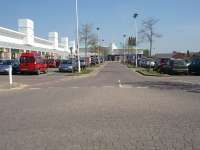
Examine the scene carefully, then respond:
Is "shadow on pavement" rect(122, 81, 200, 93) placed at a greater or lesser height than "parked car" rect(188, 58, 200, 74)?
lesser

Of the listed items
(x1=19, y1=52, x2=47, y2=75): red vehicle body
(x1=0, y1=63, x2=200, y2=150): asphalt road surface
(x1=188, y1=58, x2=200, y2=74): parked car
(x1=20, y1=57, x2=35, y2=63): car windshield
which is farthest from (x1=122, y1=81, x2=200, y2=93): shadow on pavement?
(x1=20, y1=57, x2=35, y2=63): car windshield

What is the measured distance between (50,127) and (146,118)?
2.70 metres

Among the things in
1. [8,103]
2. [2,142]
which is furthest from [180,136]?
[8,103]

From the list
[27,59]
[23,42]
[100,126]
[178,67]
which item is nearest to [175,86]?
[100,126]

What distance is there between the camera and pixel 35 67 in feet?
126

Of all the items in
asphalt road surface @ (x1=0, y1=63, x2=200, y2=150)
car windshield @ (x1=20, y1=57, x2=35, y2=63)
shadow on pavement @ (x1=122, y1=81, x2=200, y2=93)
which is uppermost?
car windshield @ (x1=20, y1=57, x2=35, y2=63)

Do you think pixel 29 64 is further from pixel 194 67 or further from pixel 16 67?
pixel 194 67

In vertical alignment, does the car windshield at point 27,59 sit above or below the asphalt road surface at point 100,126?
above

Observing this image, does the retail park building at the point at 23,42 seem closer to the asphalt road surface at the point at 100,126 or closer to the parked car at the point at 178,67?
the parked car at the point at 178,67

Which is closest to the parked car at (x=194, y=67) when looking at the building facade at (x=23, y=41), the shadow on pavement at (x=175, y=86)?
the shadow on pavement at (x=175, y=86)

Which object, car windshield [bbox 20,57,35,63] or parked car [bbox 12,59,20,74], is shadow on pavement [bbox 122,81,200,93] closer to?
car windshield [bbox 20,57,35,63]

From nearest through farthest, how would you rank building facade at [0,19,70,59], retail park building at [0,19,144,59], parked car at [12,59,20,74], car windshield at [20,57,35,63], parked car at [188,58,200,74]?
1. parked car at [188,58,200,74]
2. car windshield at [20,57,35,63]
3. parked car at [12,59,20,74]
4. building facade at [0,19,70,59]
5. retail park building at [0,19,144,59]

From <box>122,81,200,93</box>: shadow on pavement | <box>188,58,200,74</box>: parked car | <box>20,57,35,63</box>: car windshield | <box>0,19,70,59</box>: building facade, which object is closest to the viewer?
<box>122,81,200,93</box>: shadow on pavement

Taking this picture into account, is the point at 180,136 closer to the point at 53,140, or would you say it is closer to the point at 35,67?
the point at 53,140
